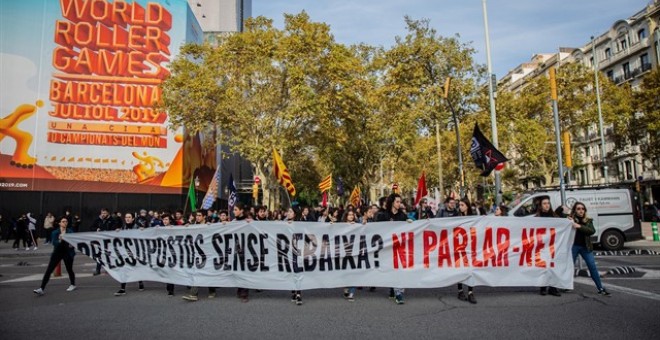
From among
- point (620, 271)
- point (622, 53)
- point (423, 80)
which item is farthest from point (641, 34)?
point (620, 271)

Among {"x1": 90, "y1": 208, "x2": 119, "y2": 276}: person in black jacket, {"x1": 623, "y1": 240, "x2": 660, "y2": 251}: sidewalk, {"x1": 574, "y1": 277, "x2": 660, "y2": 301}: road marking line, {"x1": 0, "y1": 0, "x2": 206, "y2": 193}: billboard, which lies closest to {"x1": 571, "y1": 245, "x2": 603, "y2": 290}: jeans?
{"x1": 574, "y1": 277, "x2": 660, "y2": 301}: road marking line

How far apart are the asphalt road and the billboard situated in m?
21.3

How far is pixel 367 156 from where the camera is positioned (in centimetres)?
2994

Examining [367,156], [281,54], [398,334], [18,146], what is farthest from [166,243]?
[18,146]

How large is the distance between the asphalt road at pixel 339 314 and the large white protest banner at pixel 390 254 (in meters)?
0.33

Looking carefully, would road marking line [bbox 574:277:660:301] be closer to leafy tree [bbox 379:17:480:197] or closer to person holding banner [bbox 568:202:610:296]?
person holding banner [bbox 568:202:610:296]

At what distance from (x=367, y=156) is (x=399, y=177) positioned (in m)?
21.2

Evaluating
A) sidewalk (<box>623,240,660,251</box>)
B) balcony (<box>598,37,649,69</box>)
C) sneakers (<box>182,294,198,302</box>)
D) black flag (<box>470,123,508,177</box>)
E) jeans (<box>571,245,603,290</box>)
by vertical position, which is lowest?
sidewalk (<box>623,240,660,251</box>)

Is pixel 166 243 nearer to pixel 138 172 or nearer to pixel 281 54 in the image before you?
pixel 281 54

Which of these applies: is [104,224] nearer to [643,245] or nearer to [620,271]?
[620,271]

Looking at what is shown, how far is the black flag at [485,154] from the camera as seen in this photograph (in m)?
12.5

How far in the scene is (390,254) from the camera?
7539mm

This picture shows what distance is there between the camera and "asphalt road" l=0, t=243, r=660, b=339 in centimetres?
535

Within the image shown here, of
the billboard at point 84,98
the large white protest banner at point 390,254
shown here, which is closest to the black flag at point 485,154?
the large white protest banner at point 390,254
